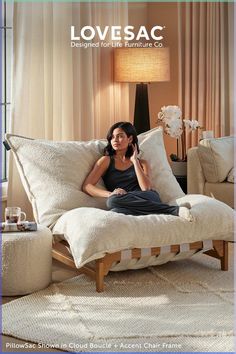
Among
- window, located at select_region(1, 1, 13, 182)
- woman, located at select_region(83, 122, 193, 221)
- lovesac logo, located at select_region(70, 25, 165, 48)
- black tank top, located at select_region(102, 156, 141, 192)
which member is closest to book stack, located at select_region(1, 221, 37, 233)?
woman, located at select_region(83, 122, 193, 221)

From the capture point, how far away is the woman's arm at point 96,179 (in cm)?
423

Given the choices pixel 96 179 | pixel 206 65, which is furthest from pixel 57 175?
pixel 206 65

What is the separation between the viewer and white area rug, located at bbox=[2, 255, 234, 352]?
304 cm

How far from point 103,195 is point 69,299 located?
81 cm

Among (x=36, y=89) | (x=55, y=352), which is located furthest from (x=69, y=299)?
(x=36, y=89)

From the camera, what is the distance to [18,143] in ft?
14.1

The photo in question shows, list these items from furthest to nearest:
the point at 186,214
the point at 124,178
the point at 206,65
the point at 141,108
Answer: the point at 206,65, the point at 141,108, the point at 124,178, the point at 186,214

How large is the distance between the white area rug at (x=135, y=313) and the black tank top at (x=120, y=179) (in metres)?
0.54

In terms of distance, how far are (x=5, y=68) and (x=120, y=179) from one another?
137 cm

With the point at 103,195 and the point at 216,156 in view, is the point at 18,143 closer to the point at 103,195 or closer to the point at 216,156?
the point at 103,195

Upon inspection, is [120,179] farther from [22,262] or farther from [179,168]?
[179,168]

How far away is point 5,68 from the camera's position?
505 cm

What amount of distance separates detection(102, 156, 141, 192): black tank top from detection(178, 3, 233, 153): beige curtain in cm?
208

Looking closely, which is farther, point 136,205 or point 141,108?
point 141,108
